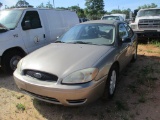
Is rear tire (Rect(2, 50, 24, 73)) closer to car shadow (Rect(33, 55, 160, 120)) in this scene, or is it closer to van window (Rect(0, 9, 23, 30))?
van window (Rect(0, 9, 23, 30))

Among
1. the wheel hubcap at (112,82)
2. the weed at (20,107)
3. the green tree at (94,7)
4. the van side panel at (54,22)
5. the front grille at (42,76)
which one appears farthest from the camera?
the green tree at (94,7)

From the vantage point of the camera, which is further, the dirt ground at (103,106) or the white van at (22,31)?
the white van at (22,31)

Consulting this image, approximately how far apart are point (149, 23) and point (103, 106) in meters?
7.60

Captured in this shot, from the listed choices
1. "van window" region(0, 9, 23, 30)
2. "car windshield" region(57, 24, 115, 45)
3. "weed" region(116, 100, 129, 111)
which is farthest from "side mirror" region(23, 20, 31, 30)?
"weed" region(116, 100, 129, 111)

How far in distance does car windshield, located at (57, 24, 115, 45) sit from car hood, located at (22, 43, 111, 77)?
28 cm

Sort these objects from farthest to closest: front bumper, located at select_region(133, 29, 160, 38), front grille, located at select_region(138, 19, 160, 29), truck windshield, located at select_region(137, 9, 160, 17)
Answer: truck windshield, located at select_region(137, 9, 160, 17) → front grille, located at select_region(138, 19, 160, 29) → front bumper, located at select_region(133, 29, 160, 38)

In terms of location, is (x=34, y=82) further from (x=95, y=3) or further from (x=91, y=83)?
(x=95, y=3)

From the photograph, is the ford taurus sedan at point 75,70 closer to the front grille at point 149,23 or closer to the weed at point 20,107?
the weed at point 20,107

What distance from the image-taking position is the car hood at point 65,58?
126 inches

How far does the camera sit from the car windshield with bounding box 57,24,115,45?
4293 millimetres

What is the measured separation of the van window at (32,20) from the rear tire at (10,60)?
2.56ft

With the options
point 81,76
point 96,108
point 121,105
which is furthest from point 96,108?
point 81,76

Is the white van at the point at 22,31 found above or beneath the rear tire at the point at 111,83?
above

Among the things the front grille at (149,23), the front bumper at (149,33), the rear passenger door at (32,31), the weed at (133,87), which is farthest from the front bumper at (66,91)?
the front grille at (149,23)
